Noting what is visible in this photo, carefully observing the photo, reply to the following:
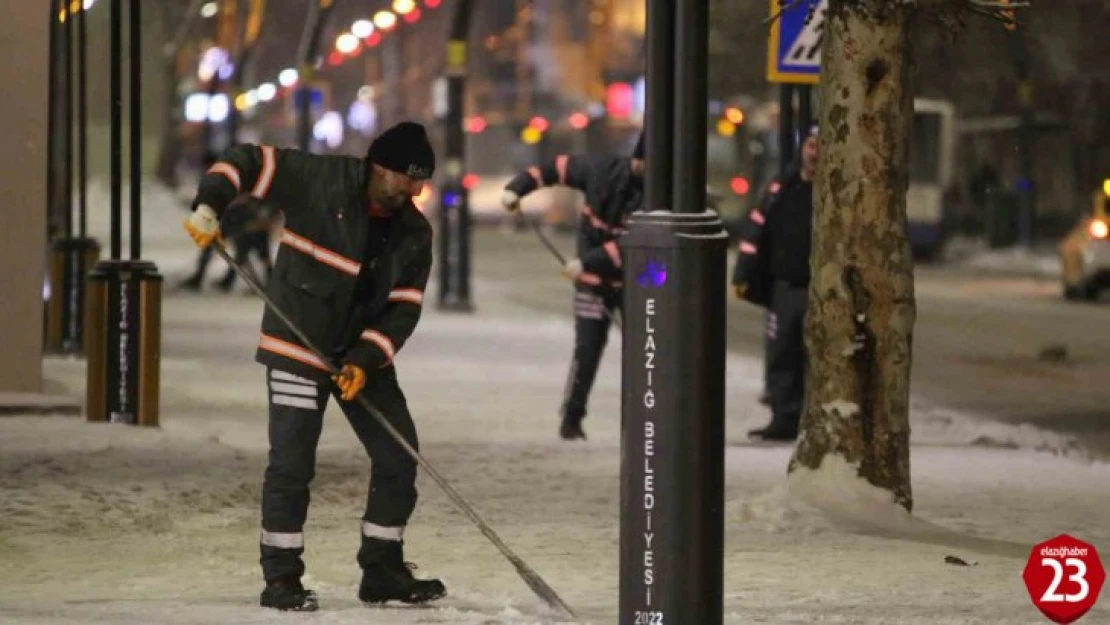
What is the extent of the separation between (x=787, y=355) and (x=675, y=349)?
7407 mm

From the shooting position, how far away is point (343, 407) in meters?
8.43

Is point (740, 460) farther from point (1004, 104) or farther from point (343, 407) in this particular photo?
point (1004, 104)

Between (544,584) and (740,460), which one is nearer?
(544,584)

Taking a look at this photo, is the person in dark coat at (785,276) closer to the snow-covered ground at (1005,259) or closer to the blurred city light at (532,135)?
the snow-covered ground at (1005,259)

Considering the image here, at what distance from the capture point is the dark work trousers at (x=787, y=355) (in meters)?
13.9

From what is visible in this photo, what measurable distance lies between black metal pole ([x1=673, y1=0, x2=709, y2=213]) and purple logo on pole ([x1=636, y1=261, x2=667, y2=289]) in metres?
0.18

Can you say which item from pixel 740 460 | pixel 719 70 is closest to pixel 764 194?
pixel 740 460

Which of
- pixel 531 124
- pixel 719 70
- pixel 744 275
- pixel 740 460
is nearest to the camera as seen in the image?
pixel 740 460

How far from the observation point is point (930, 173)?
45.0m

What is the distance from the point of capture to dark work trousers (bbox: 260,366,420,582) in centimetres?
819

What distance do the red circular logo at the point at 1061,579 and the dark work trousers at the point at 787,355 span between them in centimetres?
625

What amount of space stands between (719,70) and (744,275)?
28.4m

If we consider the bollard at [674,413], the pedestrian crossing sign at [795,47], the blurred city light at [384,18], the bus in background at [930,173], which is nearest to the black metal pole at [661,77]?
the bollard at [674,413]

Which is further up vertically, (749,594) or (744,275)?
(744,275)
